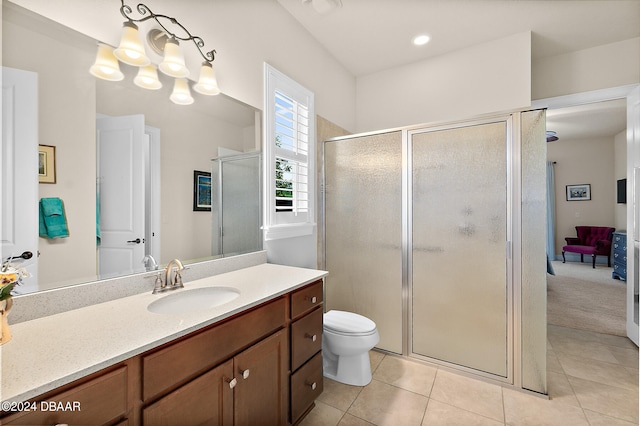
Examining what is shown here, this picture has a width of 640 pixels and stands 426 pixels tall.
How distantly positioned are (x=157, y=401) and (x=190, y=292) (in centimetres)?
54

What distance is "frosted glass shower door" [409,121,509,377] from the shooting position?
1992 millimetres

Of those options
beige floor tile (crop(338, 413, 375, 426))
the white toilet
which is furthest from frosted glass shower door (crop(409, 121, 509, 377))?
beige floor tile (crop(338, 413, 375, 426))

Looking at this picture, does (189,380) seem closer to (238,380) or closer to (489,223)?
(238,380)

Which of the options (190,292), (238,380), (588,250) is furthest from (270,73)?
(588,250)

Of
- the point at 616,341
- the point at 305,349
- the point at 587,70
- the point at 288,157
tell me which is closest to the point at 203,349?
the point at 305,349

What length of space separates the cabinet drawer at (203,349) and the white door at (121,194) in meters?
0.55

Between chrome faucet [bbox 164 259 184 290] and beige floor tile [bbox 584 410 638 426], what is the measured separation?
2.44 meters

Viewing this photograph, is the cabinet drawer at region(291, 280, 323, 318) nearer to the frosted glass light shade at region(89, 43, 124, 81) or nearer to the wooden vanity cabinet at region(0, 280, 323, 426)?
the wooden vanity cabinet at region(0, 280, 323, 426)

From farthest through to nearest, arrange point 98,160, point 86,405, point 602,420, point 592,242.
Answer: point 592,242 < point 602,420 < point 98,160 < point 86,405

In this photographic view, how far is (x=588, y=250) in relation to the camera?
19.2ft

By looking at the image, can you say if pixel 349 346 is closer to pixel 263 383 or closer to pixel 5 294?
pixel 263 383

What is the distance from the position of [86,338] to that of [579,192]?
8.79 metres

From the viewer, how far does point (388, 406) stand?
1.76 m

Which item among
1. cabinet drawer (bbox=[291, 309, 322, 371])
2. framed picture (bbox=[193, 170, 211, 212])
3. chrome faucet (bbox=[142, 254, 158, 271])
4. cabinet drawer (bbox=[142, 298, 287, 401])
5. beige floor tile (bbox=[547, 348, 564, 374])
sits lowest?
beige floor tile (bbox=[547, 348, 564, 374])
